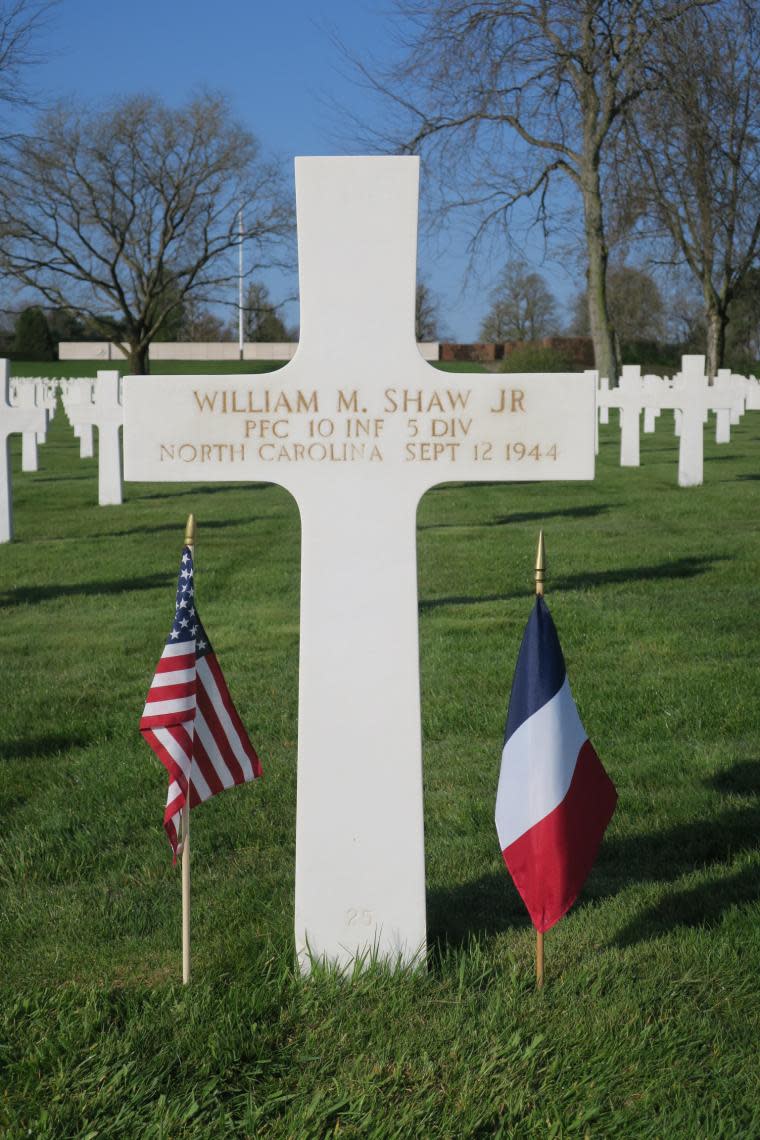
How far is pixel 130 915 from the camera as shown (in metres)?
3.83

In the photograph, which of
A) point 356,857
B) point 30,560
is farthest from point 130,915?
point 30,560

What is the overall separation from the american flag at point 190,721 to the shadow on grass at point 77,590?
19.9 ft

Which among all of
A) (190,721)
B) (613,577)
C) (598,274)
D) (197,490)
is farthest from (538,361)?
(190,721)

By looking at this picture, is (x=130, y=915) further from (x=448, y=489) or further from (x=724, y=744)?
(x=448, y=489)

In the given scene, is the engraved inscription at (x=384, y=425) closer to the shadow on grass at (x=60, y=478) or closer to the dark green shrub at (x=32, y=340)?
the shadow on grass at (x=60, y=478)

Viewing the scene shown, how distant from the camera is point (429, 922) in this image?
3715mm

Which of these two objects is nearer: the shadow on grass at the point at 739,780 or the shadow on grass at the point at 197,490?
the shadow on grass at the point at 739,780

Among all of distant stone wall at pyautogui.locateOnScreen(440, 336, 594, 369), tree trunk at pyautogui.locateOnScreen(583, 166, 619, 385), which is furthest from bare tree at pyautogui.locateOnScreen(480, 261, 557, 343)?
tree trunk at pyautogui.locateOnScreen(583, 166, 619, 385)

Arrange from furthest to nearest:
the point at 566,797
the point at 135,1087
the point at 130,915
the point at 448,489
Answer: the point at 448,489, the point at 130,915, the point at 566,797, the point at 135,1087

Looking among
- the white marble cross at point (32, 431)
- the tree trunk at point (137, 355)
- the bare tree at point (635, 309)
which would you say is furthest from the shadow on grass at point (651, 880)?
the bare tree at point (635, 309)

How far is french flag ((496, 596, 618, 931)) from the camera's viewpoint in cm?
332

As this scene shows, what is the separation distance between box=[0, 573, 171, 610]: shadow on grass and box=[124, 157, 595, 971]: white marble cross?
627cm

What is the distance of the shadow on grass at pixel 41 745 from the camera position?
558 cm

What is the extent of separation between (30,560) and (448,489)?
314 inches
